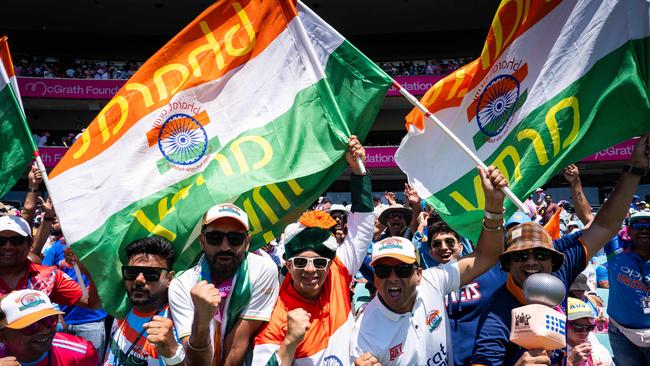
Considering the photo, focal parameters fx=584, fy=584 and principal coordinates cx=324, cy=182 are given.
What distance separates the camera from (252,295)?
2846mm

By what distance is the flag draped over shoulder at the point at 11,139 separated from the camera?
4.20m

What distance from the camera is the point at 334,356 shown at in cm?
284

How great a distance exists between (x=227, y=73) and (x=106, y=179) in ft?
3.56

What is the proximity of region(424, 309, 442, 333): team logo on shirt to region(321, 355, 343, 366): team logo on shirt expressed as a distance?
46cm

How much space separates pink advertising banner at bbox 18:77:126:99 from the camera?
995 inches

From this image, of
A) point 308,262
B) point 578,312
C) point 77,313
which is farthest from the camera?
point 77,313

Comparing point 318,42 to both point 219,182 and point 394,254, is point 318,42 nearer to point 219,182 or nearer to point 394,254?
point 219,182

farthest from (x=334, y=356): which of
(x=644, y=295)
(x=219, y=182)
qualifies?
(x=644, y=295)

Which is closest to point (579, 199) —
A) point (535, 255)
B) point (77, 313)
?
point (535, 255)

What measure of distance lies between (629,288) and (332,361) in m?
2.64

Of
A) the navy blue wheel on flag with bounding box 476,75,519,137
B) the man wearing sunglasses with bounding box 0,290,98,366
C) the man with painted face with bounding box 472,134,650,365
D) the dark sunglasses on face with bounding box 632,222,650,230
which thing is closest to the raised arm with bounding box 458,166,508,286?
the man with painted face with bounding box 472,134,650,365

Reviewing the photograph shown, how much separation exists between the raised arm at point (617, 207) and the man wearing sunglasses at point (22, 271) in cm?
322

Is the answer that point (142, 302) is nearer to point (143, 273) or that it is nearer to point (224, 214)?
point (143, 273)

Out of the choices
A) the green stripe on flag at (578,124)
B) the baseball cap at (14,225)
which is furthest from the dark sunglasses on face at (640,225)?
the baseball cap at (14,225)
